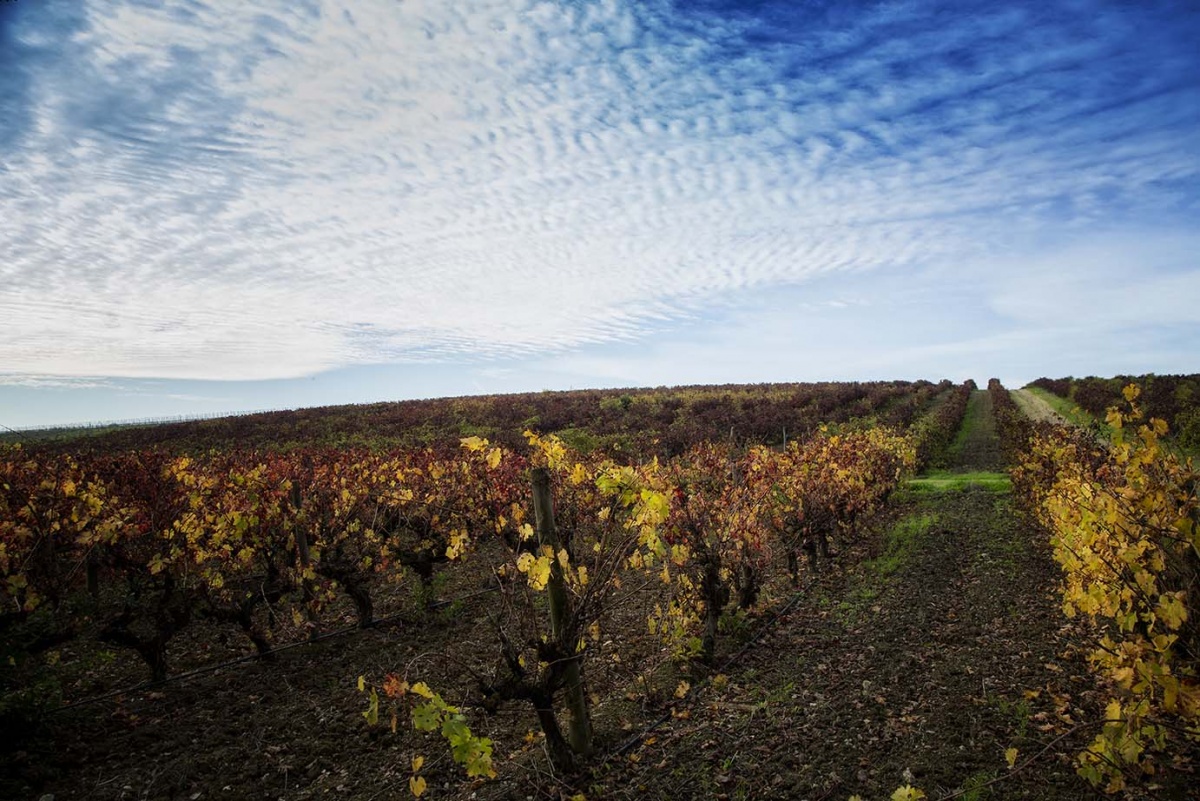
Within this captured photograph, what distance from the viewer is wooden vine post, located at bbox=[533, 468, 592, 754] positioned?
481 cm

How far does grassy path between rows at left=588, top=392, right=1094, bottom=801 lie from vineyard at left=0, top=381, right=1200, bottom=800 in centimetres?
3

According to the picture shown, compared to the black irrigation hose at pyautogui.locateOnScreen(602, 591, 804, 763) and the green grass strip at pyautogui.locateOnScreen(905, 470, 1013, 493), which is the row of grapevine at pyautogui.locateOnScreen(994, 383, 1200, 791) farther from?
the green grass strip at pyautogui.locateOnScreen(905, 470, 1013, 493)

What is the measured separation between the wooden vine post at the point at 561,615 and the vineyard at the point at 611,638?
0.02 m

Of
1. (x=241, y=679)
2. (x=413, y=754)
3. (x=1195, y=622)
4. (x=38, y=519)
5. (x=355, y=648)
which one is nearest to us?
(x=1195, y=622)

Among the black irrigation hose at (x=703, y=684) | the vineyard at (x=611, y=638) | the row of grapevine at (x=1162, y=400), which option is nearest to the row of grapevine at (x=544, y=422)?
A: the row of grapevine at (x=1162, y=400)

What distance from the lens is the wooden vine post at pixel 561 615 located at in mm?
4809

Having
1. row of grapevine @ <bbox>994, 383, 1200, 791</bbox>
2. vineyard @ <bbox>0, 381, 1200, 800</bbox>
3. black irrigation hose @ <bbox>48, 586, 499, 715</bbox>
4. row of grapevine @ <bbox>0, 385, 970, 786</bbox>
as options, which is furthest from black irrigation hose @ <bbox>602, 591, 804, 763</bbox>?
row of grapevine @ <bbox>994, 383, 1200, 791</bbox>

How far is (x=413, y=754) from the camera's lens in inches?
234

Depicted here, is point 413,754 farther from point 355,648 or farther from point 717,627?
point 717,627

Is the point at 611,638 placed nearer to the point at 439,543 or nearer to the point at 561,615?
the point at 561,615

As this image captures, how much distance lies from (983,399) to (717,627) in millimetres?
61649

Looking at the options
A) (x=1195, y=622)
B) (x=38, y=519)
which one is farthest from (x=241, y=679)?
(x=1195, y=622)

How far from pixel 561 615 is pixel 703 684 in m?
2.50

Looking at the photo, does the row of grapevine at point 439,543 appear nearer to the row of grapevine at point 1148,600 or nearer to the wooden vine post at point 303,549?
the wooden vine post at point 303,549
